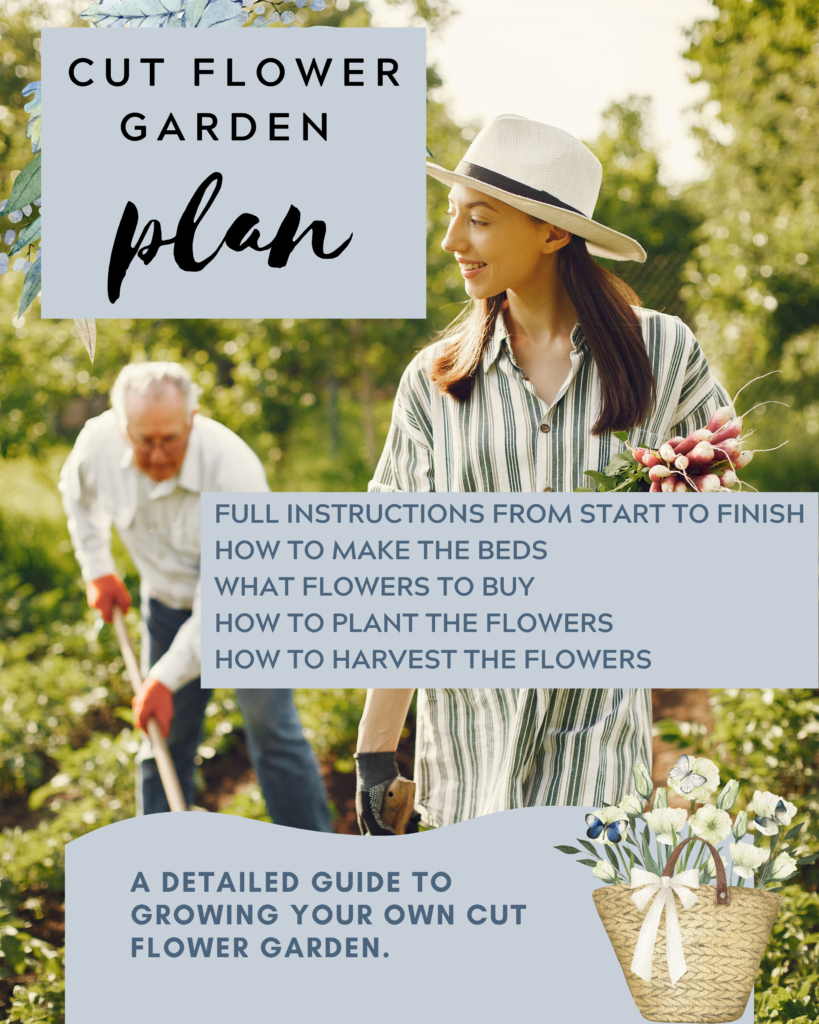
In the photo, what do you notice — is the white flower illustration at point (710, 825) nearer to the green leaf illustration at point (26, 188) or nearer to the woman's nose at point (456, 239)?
the woman's nose at point (456, 239)

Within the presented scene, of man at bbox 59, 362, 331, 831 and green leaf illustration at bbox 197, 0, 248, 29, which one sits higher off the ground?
green leaf illustration at bbox 197, 0, 248, 29

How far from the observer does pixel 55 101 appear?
1.48 metres

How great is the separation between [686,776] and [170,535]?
1.69 meters

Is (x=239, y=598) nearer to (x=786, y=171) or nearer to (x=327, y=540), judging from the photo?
(x=327, y=540)

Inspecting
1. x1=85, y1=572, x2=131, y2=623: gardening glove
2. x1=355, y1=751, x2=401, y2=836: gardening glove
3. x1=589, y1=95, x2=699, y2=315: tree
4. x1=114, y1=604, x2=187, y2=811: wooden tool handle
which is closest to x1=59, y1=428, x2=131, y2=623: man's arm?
x1=85, y1=572, x2=131, y2=623: gardening glove

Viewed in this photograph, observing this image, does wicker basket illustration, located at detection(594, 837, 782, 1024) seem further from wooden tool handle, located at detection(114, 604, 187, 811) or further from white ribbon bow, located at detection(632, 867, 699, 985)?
wooden tool handle, located at detection(114, 604, 187, 811)

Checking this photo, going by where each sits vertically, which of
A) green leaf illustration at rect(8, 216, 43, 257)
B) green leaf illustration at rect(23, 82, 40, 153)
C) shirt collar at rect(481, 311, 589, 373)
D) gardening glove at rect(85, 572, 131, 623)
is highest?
green leaf illustration at rect(23, 82, 40, 153)

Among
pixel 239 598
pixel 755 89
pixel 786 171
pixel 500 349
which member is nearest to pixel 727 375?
pixel 786 171

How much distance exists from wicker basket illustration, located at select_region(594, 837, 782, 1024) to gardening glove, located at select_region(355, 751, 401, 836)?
0.50 m

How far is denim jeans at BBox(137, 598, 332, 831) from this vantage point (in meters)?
2.56

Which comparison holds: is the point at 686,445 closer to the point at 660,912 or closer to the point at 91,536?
the point at 660,912

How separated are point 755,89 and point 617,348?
4.53 metres

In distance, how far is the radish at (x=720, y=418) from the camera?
142 centimetres

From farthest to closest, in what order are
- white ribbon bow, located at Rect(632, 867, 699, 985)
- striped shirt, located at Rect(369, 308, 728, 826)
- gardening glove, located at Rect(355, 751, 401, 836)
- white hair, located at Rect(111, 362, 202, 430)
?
white hair, located at Rect(111, 362, 202, 430)
gardening glove, located at Rect(355, 751, 401, 836)
striped shirt, located at Rect(369, 308, 728, 826)
white ribbon bow, located at Rect(632, 867, 699, 985)
